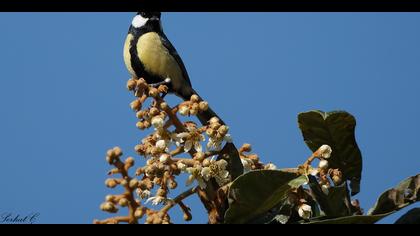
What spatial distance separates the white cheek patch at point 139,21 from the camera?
16.0ft

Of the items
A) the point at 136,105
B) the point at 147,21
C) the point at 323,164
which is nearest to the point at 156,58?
the point at 147,21

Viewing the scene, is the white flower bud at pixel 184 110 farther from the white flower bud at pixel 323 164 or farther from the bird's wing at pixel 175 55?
the bird's wing at pixel 175 55

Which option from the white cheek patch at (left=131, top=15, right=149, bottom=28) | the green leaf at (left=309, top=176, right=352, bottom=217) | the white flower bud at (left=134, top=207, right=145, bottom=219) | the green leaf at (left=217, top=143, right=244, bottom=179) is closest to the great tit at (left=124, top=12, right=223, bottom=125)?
the white cheek patch at (left=131, top=15, right=149, bottom=28)

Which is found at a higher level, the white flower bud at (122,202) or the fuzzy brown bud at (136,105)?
the fuzzy brown bud at (136,105)

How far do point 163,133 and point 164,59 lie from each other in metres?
2.58

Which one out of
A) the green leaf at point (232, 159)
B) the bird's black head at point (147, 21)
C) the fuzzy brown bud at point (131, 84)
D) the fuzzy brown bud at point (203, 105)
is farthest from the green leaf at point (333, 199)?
the bird's black head at point (147, 21)

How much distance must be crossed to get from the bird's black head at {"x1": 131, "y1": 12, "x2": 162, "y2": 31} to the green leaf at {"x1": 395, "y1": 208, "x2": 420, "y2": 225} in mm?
3191

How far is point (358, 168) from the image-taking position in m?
2.49

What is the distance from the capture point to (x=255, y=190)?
1.97 meters

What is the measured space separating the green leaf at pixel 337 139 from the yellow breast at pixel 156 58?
2318mm

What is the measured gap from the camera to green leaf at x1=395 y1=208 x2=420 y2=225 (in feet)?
6.56

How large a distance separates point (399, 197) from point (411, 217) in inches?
4.4

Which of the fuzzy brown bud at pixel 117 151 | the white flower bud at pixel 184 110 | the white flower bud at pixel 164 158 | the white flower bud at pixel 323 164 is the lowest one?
the white flower bud at pixel 323 164
